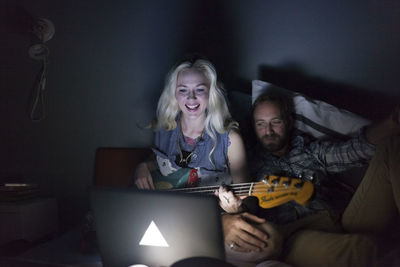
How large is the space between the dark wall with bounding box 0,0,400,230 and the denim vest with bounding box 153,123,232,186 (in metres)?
0.35

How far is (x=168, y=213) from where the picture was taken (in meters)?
0.88

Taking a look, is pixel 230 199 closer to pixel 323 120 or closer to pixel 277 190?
pixel 277 190

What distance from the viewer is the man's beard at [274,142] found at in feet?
4.85

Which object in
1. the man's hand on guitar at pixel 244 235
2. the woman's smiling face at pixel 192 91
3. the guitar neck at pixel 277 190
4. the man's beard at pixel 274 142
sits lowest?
the man's hand on guitar at pixel 244 235

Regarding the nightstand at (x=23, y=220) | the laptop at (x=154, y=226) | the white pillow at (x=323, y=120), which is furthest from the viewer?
the nightstand at (x=23, y=220)

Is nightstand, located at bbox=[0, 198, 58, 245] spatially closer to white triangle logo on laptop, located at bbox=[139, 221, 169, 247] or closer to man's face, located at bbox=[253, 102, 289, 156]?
white triangle logo on laptop, located at bbox=[139, 221, 169, 247]

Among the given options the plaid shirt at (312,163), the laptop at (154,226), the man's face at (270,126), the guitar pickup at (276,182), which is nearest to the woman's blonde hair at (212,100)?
the man's face at (270,126)

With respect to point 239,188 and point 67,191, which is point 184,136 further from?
point 67,191

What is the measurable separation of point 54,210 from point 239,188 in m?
1.22

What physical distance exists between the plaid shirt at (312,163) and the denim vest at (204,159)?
0.17 m

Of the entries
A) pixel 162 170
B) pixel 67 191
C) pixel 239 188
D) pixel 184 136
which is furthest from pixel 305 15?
pixel 67 191

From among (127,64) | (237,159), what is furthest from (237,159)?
(127,64)

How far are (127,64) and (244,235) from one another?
1.33 meters

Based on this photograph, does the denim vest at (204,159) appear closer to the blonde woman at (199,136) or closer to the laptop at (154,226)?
the blonde woman at (199,136)
